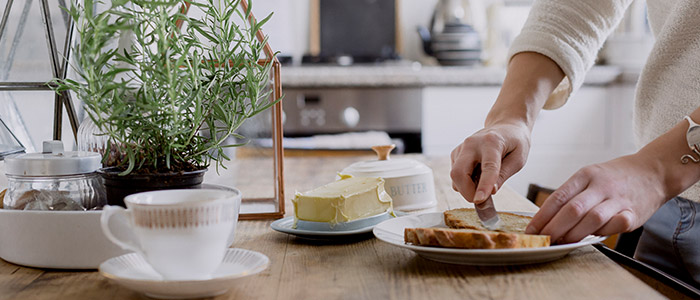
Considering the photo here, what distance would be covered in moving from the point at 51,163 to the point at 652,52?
1.03 meters

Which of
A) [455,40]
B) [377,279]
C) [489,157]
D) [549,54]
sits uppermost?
[455,40]

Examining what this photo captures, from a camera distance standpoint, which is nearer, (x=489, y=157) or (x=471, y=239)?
(x=471, y=239)

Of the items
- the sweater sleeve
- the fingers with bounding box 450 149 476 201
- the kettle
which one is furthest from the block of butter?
the kettle

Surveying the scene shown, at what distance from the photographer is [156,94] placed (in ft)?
2.27

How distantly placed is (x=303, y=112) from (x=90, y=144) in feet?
7.34


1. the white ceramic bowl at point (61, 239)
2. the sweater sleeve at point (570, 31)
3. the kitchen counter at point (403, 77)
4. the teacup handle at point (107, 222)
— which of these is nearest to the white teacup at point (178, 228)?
the teacup handle at point (107, 222)

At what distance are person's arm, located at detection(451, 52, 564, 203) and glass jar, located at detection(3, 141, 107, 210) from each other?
471mm

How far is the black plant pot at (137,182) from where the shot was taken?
2.29 ft

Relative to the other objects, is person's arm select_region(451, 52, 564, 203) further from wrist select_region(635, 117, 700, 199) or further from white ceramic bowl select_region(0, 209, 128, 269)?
white ceramic bowl select_region(0, 209, 128, 269)

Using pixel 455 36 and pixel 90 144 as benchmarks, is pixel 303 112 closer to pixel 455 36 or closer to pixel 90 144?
pixel 455 36

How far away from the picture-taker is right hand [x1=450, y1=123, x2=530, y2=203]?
2.93ft

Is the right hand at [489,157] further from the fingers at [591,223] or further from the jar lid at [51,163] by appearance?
the jar lid at [51,163]

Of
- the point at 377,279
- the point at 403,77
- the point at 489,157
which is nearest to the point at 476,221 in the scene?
the point at 489,157

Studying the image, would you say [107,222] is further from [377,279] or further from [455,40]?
[455,40]
